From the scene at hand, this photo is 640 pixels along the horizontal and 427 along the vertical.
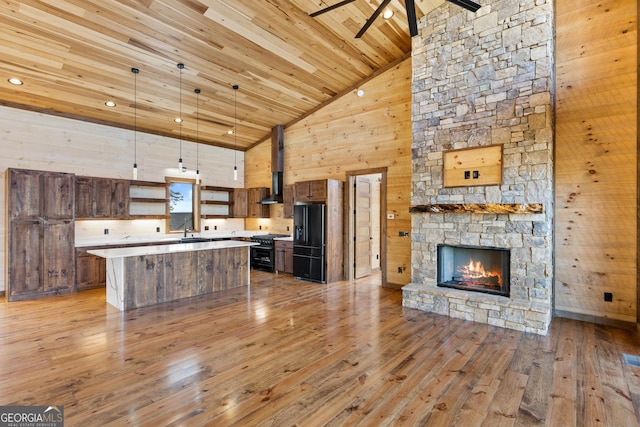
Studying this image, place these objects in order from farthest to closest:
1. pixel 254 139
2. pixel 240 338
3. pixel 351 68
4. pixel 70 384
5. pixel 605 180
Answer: pixel 254 139, pixel 351 68, pixel 605 180, pixel 240 338, pixel 70 384

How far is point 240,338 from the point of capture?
364 cm

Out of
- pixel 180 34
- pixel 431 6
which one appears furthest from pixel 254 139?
pixel 431 6

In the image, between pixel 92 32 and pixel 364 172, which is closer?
pixel 92 32

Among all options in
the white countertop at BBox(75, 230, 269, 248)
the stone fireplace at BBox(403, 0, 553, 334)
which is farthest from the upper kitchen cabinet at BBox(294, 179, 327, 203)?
the white countertop at BBox(75, 230, 269, 248)

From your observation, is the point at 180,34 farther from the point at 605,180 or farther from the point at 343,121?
the point at 605,180

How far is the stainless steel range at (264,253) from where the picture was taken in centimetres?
763

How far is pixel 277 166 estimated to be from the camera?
7.96 m

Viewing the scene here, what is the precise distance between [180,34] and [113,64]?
1.31 meters

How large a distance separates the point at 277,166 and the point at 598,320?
21.6ft

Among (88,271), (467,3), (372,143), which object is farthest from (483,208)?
(88,271)

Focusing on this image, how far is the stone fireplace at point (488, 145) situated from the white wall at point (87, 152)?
5.69 meters

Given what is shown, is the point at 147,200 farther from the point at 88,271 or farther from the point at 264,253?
the point at 264,253
